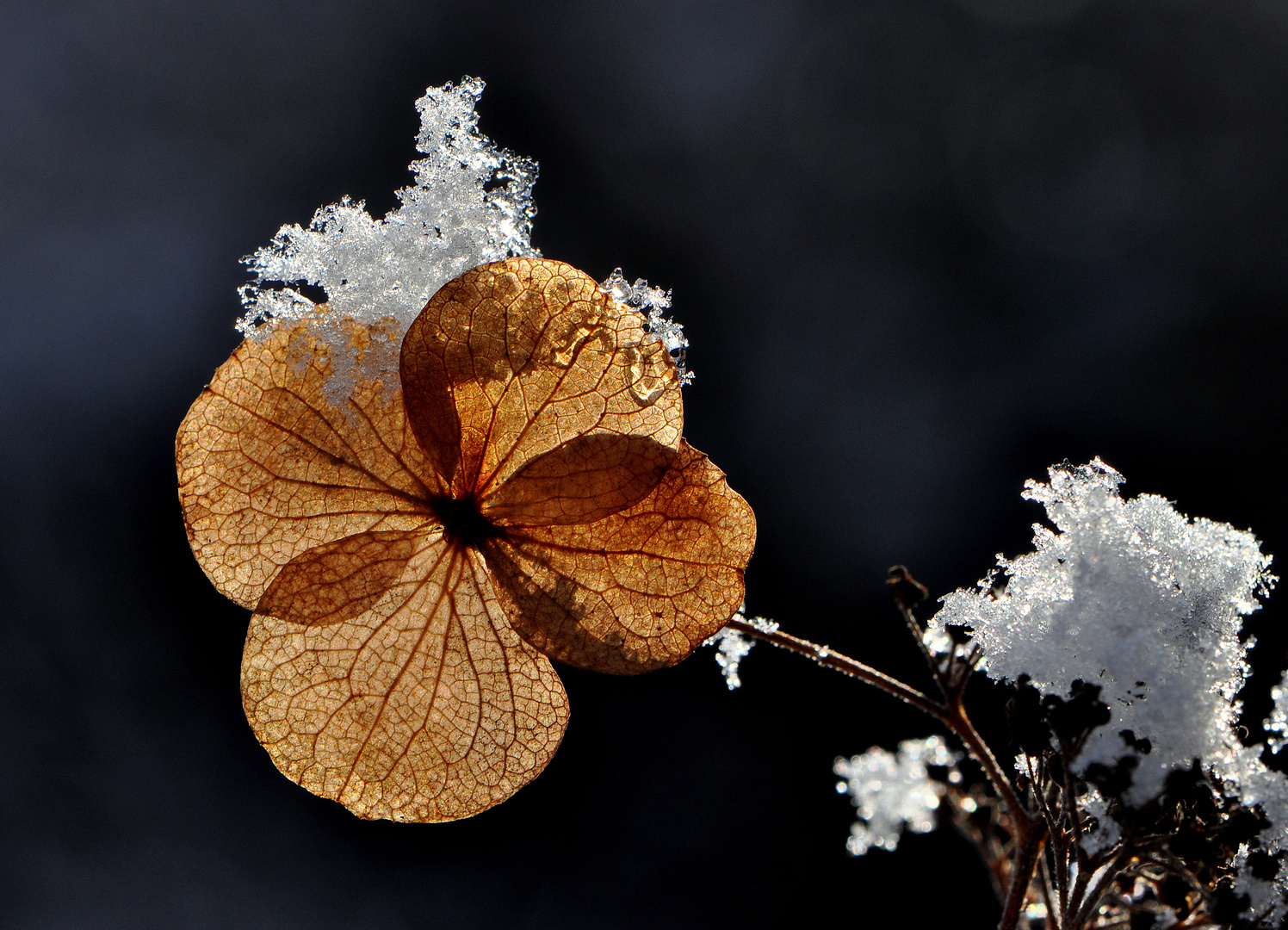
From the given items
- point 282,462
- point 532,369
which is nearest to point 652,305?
point 532,369

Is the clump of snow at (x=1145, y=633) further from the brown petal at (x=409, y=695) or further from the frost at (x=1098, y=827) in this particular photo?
the brown petal at (x=409, y=695)

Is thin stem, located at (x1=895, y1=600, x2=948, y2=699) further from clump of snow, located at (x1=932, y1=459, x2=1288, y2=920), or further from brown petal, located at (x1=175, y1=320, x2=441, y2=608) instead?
brown petal, located at (x1=175, y1=320, x2=441, y2=608)

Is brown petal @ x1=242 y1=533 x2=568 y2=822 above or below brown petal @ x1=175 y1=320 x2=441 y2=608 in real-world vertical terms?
below

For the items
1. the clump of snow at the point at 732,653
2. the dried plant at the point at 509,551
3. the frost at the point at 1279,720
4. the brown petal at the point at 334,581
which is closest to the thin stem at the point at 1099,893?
the dried plant at the point at 509,551

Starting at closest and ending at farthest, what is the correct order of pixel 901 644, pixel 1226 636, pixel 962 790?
pixel 1226 636 → pixel 962 790 → pixel 901 644

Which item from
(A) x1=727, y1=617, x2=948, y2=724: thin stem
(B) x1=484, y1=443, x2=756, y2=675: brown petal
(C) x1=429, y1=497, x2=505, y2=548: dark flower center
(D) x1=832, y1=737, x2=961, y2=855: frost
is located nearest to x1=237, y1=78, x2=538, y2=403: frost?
(C) x1=429, y1=497, x2=505, y2=548: dark flower center

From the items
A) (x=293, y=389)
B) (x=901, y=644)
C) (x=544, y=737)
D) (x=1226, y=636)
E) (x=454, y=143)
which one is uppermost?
(x=901, y=644)

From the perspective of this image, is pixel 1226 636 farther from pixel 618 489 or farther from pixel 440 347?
pixel 440 347

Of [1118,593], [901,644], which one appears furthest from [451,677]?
[901,644]
